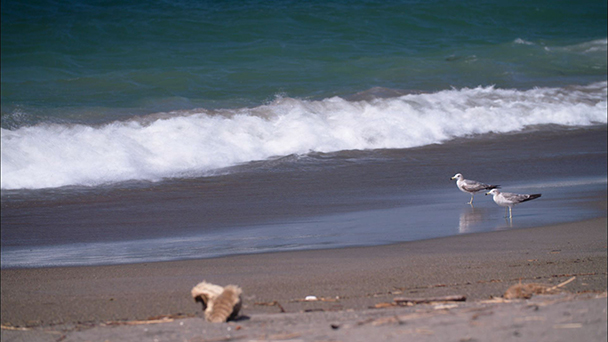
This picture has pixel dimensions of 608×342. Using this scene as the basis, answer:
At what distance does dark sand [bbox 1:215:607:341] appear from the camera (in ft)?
9.85

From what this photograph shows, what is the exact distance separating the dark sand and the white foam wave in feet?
13.4

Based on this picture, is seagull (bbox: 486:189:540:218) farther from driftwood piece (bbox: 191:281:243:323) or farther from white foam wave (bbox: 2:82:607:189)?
driftwood piece (bbox: 191:281:243:323)

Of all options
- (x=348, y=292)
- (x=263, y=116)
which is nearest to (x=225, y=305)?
(x=348, y=292)

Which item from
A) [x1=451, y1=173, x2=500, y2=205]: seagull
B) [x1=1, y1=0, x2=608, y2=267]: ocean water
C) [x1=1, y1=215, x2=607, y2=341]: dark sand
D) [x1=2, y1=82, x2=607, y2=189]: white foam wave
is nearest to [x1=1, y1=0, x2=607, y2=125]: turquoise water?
[x1=1, y1=0, x2=608, y2=267]: ocean water

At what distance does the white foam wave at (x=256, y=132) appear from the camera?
358 inches

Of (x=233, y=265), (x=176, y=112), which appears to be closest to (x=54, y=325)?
(x=233, y=265)

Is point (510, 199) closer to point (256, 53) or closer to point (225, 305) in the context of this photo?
point (225, 305)

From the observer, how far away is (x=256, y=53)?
17.9 m

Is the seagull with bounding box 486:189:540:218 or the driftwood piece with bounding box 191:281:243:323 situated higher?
the seagull with bounding box 486:189:540:218

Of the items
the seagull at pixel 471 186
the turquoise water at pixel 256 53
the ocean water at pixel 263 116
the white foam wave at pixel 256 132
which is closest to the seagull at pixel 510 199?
the ocean water at pixel 263 116

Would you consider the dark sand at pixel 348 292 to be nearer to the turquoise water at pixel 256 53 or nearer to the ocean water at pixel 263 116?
the ocean water at pixel 263 116

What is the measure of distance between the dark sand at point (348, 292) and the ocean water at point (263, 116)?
50 cm

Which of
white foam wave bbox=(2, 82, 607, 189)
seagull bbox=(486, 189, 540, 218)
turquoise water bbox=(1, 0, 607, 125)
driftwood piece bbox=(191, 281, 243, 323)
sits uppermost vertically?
turquoise water bbox=(1, 0, 607, 125)

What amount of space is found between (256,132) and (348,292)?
6.97m
